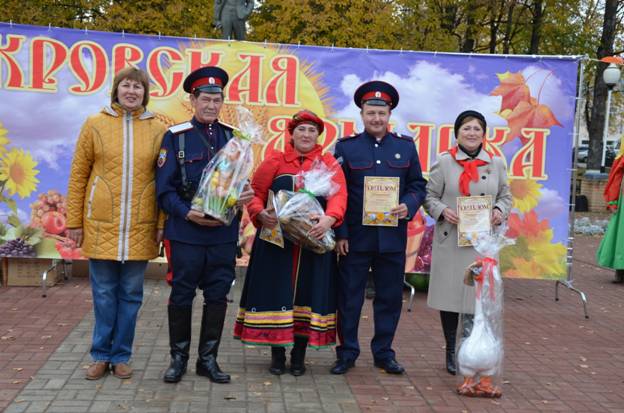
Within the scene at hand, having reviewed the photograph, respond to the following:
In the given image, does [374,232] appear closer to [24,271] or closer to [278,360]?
[278,360]

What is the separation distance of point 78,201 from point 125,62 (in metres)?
3.25

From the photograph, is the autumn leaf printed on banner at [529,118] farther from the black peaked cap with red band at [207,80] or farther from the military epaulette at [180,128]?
the military epaulette at [180,128]

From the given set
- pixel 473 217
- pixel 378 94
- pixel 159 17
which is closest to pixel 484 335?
pixel 473 217

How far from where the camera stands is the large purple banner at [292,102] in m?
7.62

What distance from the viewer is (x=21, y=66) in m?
7.55

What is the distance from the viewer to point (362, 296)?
17.3 feet

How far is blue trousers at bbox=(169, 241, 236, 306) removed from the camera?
473cm

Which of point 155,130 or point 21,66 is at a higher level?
point 21,66

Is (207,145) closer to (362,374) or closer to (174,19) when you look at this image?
(362,374)

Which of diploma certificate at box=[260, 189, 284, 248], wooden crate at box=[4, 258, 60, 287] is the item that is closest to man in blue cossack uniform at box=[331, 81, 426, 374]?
diploma certificate at box=[260, 189, 284, 248]

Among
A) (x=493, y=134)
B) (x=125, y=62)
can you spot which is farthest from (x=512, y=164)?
(x=125, y=62)

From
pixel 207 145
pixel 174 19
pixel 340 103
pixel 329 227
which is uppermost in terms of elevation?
pixel 174 19

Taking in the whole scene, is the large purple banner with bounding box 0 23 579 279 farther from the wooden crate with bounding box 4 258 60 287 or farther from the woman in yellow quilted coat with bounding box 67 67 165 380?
the woman in yellow quilted coat with bounding box 67 67 165 380

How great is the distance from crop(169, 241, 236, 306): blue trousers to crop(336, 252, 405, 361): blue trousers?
84cm
